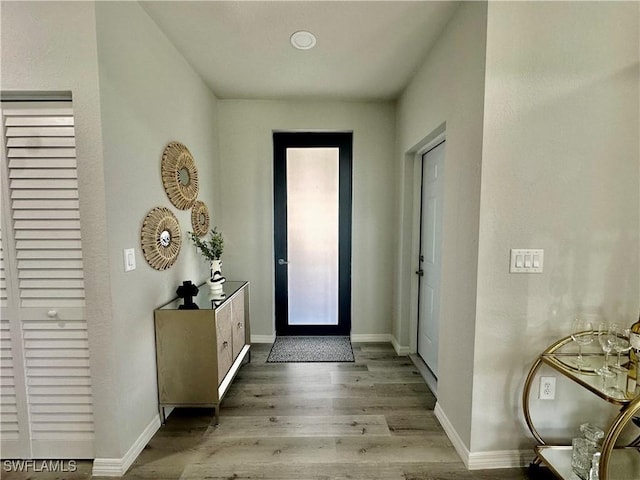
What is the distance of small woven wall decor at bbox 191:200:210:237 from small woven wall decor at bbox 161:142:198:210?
0.33ft

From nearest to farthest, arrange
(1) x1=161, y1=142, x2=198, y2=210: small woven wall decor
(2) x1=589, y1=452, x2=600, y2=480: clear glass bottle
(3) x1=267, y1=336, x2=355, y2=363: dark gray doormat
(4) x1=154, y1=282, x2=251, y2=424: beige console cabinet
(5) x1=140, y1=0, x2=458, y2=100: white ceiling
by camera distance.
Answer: (2) x1=589, y1=452, x2=600, y2=480: clear glass bottle → (5) x1=140, y1=0, x2=458, y2=100: white ceiling → (4) x1=154, y1=282, x2=251, y2=424: beige console cabinet → (1) x1=161, y1=142, x2=198, y2=210: small woven wall decor → (3) x1=267, y1=336, x2=355, y2=363: dark gray doormat

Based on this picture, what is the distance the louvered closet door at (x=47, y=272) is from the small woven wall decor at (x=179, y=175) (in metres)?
0.57

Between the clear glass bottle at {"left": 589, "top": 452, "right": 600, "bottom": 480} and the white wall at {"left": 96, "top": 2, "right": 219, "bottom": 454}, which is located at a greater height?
the white wall at {"left": 96, "top": 2, "right": 219, "bottom": 454}

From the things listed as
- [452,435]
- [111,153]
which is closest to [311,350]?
[452,435]

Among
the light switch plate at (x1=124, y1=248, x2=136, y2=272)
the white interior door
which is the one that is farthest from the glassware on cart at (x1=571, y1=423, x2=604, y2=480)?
the light switch plate at (x1=124, y1=248, x2=136, y2=272)

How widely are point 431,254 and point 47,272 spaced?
271cm

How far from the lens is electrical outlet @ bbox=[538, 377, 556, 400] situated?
1594 millimetres

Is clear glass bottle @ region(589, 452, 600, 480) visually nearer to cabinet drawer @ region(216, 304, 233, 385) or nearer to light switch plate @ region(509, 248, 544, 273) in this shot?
light switch plate @ region(509, 248, 544, 273)

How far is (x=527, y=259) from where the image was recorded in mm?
1534

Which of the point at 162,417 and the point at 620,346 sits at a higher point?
the point at 620,346

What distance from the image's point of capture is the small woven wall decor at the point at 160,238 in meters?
1.81

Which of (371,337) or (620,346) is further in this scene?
(371,337)

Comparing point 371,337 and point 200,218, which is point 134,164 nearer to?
point 200,218

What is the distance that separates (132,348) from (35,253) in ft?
2.38
